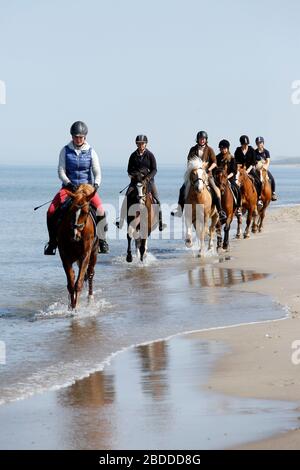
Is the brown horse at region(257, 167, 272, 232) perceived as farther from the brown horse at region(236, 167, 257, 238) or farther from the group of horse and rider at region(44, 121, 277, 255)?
the brown horse at region(236, 167, 257, 238)

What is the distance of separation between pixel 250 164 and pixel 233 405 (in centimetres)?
1750

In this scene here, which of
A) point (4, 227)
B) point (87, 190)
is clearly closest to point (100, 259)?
point (87, 190)

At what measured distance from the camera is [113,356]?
9.76m

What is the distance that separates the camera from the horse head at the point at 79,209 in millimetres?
12492

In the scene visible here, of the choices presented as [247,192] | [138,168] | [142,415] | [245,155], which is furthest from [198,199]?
[142,415]

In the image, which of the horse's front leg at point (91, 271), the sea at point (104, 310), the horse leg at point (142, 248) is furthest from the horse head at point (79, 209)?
the horse leg at point (142, 248)

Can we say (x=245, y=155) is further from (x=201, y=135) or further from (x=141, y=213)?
(x=141, y=213)

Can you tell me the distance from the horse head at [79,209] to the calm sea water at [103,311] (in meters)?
1.11

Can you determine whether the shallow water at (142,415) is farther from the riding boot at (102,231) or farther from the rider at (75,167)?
the riding boot at (102,231)

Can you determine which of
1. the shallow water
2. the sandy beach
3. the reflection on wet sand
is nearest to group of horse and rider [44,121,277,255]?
the reflection on wet sand

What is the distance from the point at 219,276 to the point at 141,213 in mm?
2666

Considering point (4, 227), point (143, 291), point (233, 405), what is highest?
point (233, 405)

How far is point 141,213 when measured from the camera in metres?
18.3

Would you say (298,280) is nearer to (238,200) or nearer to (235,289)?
(235,289)
